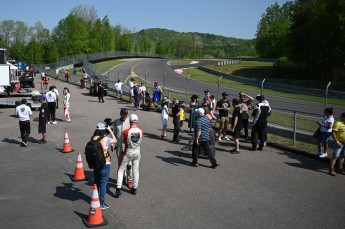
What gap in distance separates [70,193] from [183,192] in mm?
2574

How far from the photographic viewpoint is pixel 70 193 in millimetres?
7598

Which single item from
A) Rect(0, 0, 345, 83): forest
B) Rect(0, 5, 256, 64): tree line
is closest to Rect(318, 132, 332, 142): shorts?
Rect(0, 0, 345, 83): forest

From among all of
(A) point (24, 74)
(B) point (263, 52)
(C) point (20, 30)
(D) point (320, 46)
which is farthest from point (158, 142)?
(C) point (20, 30)

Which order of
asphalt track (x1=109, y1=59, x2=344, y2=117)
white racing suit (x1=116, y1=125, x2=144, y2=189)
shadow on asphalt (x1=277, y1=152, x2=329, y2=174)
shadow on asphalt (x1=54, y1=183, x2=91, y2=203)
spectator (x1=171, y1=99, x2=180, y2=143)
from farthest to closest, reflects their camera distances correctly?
1. asphalt track (x1=109, y1=59, x2=344, y2=117)
2. spectator (x1=171, y1=99, x2=180, y2=143)
3. shadow on asphalt (x1=277, y1=152, x2=329, y2=174)
4. shadow on asphalt (x1=54, y1=183, x2=91, y2=203)
5. white racing suit (x1=116, y1=125, x2=144, y2=189)

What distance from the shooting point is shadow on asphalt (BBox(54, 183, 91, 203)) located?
24.1 ft

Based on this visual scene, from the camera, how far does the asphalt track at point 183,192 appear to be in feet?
20.8

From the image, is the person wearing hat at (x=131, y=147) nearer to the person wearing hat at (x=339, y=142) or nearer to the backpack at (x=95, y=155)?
the backpack at (x=95, y=155)

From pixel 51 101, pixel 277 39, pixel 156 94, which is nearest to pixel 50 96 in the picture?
pixel 51 101

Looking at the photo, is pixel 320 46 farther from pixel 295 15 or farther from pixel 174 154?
pixel 174 154

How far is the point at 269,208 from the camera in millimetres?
6938

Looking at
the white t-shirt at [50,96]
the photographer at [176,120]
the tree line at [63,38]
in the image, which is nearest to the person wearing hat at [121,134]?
the photographer at [176,120]

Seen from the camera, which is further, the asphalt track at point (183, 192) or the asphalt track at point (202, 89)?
the asphalt track at point (202, 89)

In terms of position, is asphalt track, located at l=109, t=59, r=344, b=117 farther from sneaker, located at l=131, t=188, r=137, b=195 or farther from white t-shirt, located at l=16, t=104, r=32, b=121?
white t-shirt, located at l=16, t=104, r=32, b=121

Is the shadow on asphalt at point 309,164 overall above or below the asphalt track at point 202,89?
below
